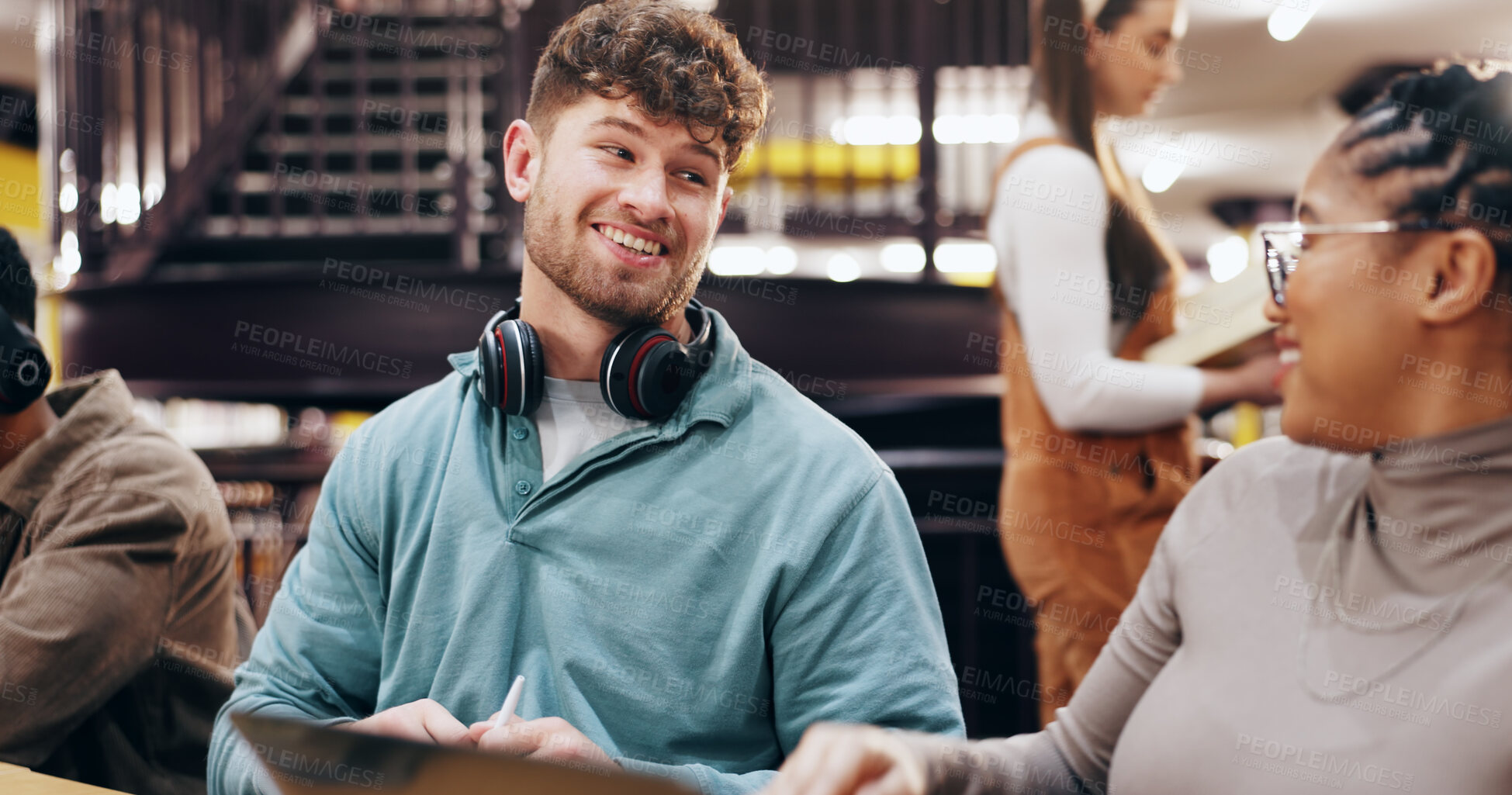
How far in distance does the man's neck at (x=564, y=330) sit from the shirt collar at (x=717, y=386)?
0.23 ft

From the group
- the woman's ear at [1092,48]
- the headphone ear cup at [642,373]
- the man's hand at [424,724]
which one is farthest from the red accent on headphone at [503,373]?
the woman's ear at [1092,48]

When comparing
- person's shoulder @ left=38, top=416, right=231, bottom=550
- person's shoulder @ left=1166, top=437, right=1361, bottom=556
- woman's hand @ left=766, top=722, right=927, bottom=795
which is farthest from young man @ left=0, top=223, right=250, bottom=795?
person's shoulder @ left=1166, top=437, right=1361, bottom=556

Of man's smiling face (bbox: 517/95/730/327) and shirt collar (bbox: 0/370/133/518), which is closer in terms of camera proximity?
man's smiling face (bbox: 517/95/730/327)

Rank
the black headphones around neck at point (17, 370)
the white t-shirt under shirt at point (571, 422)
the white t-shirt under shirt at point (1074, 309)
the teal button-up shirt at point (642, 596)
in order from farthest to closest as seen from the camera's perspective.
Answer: the white t-shirt under shirt at point (1074, 309) < the black headphones around neck at point (17, 370) < the white t-shirt under shirt at point (571, 422) < the teal button-up shirt at point (642, 596)

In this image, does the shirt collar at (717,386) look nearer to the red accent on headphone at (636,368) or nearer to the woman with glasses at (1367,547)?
the red accent on headphone at (636,368)

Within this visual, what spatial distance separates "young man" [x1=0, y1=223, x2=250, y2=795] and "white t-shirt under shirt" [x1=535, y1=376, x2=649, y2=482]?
2.01 ft

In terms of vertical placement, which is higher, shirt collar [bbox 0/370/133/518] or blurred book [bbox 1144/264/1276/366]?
blurred book [bbox 1144/264/1276/366]

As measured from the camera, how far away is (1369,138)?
916 millimetres

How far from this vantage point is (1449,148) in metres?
0.86

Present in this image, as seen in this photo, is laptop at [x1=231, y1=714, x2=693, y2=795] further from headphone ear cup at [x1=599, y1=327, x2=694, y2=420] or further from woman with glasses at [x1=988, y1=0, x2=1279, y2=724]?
woman with glasses at [x1=988, y1=0, x2=1279, y2=724]

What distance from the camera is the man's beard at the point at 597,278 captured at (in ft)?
4.07

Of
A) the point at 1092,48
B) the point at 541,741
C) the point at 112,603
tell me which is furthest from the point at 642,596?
the point at 1092,48

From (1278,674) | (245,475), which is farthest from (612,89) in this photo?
(245,475)

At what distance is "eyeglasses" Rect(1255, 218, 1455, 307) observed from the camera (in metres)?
0.88
